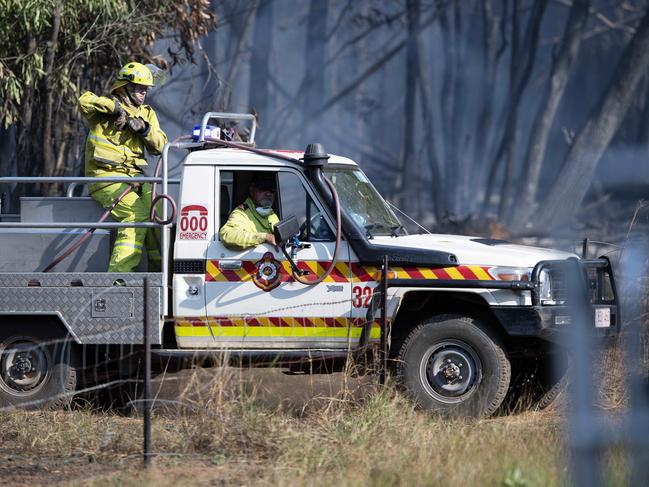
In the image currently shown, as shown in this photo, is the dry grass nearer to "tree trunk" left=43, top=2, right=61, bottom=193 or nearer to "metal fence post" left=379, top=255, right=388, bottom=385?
"metal fence post" left=379, top=255, right=388, bottom=385

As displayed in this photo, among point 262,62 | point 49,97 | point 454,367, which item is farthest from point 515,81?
point 454,367

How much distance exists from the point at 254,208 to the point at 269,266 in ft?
1.60

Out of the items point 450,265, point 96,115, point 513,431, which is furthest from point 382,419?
point 96,115

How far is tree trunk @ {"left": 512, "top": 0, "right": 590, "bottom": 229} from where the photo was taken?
22594 mm

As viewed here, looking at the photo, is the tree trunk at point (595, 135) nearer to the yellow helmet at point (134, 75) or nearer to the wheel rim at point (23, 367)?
the yellow helmet at point (134, 75)

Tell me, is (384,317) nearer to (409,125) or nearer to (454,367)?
(454,367)

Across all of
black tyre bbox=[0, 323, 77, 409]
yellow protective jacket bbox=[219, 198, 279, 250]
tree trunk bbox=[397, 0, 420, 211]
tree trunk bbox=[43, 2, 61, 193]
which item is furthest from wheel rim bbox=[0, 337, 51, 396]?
tree trunk bbox=[397, 0, 420, 211]

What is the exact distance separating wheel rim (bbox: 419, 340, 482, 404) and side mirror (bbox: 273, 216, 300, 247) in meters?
1.26

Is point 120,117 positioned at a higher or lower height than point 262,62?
lower

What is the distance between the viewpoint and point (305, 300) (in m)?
8.10

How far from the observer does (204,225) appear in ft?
26.9

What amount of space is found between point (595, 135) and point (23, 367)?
14.9 metres

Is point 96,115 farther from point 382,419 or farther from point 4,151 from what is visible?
point 4,151

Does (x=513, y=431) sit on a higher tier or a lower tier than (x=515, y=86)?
lower
